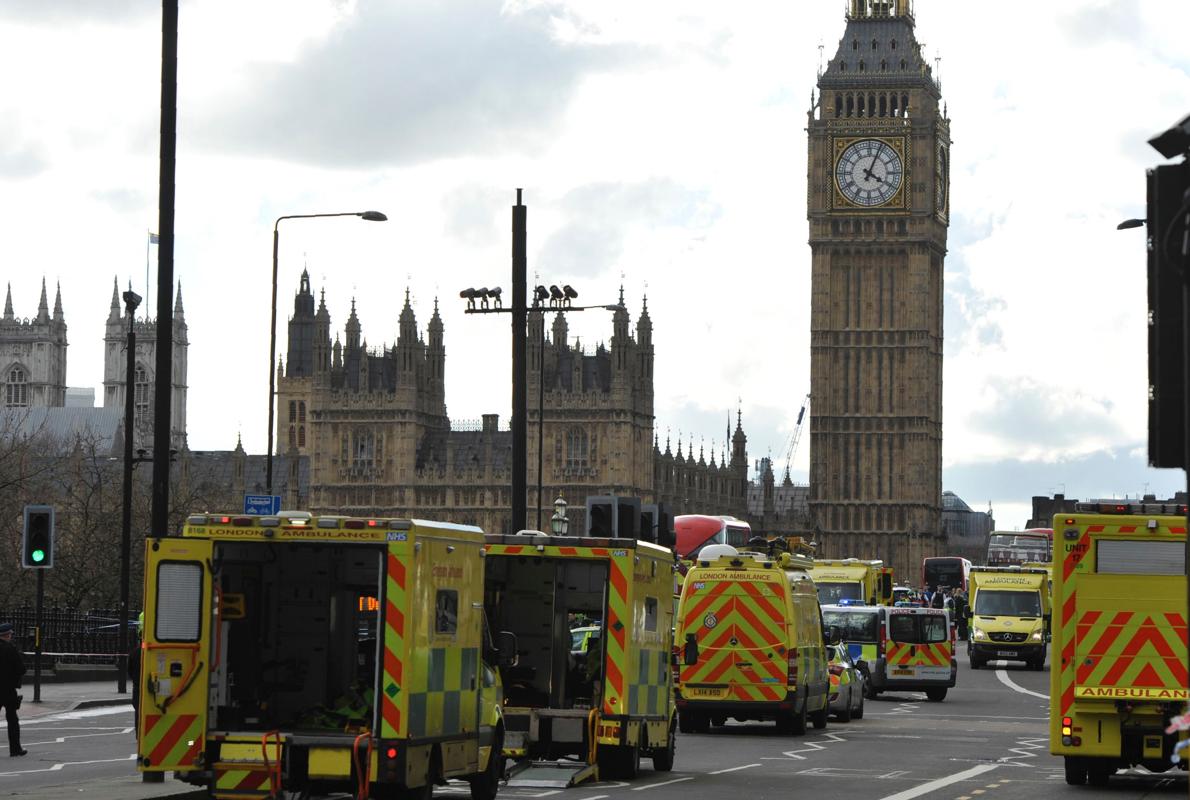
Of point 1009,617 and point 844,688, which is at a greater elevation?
point 844,688

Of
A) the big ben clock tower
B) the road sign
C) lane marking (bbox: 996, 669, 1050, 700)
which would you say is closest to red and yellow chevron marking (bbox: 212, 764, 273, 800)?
the road sign

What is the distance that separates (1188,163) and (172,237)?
44.2 feet

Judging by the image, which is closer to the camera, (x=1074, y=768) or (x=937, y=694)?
(x=1074, y=768)

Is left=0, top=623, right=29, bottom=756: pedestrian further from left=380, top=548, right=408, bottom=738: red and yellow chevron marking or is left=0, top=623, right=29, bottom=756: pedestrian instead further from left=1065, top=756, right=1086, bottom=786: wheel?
left=1065, top=756, right=1086, bottom=786: wheel

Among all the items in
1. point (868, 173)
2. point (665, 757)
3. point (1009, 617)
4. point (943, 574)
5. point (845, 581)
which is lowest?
point (943, 574)

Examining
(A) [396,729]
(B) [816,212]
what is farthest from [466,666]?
(B) [816,212]

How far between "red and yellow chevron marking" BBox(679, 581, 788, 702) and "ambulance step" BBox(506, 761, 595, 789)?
721 cm

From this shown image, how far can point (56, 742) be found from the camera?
28250 millimetres

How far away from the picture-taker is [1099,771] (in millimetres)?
22188

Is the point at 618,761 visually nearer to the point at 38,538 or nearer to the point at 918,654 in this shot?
the point at 38,538

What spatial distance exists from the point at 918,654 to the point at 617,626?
23.0 metres

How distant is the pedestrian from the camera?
82.9 ft

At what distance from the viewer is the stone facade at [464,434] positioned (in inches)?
4862

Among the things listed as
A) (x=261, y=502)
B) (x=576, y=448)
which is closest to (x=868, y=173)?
(x=576, y=448)
